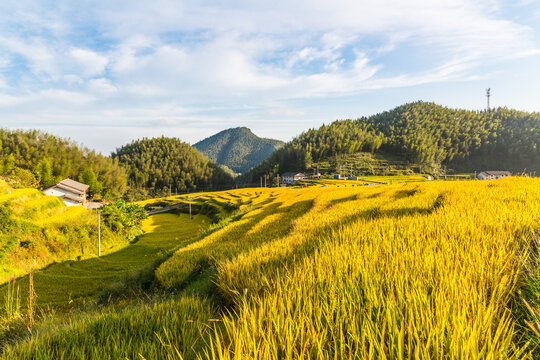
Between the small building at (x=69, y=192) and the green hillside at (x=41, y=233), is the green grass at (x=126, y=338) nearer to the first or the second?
the green hillside at (x=41, y=233)

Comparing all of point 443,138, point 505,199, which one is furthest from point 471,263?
point 443,138

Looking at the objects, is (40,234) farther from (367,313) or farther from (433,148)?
(433,148)

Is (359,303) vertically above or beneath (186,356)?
→ above

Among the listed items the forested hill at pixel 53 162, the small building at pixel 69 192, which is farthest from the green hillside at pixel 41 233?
the forested hill at pixel 53 162

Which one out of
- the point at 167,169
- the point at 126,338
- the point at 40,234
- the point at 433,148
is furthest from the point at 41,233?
the point at 433,148

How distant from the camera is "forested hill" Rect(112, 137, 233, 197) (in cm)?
14025

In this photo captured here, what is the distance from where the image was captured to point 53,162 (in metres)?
Result: 92.1

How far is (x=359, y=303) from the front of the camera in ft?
5.41

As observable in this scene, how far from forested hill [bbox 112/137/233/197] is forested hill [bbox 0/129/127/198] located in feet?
70.1

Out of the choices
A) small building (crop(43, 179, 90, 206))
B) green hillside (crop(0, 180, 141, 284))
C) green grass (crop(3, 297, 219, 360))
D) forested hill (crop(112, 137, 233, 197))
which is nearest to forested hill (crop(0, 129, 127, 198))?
small building (crop(43, 179, 90, 206))

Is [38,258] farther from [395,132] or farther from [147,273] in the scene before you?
[395,132]

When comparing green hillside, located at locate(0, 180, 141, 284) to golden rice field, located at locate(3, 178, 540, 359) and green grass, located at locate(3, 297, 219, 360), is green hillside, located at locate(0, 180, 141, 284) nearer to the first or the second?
green grass, located at locate(3, 297, 219, 360)

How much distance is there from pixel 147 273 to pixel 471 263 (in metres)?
11.9

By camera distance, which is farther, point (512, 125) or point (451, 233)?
point (512, 125)
